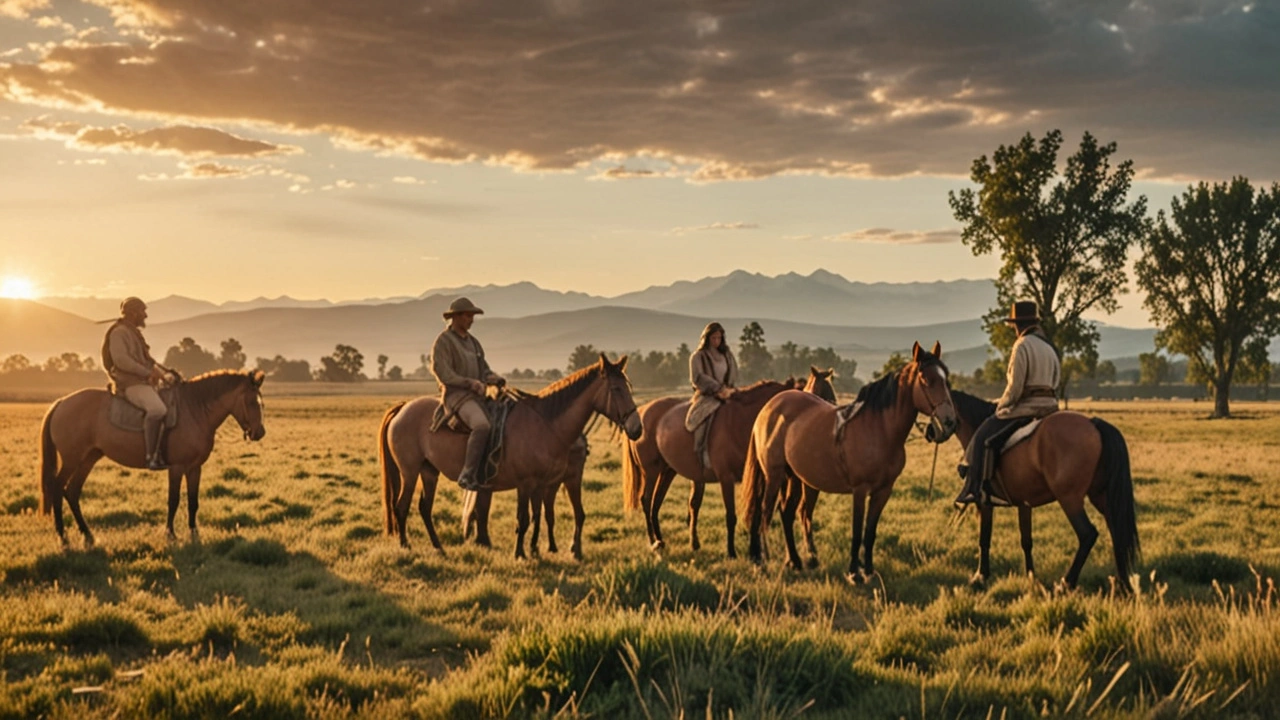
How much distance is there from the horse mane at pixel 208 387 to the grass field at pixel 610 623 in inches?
77.5

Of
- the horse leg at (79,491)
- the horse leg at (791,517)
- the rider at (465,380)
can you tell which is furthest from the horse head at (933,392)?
the horse leg at (79,491)

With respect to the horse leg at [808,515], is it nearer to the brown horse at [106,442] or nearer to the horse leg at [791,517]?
the horse leg at [791,517]

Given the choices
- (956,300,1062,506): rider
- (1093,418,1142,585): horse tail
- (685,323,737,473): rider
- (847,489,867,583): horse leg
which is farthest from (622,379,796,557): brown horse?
(1093,418,1142,585): horse tail

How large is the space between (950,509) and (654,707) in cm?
1259

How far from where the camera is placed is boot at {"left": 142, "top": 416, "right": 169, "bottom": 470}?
12.9 m

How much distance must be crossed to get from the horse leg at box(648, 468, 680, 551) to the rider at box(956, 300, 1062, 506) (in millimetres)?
4595

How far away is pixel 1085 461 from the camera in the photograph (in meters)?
9.82

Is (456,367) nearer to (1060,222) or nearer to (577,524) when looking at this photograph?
(577,524)

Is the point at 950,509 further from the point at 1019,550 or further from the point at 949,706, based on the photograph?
the point at 949,706

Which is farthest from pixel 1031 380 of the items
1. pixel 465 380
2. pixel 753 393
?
pixel 465 380

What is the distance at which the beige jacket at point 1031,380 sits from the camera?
33.8 feet

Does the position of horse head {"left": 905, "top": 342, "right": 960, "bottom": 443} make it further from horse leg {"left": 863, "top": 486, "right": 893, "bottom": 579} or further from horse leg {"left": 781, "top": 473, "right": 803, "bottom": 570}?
horse leg {"left": 781, "top": 473, "right": 803, "bottom": 570}

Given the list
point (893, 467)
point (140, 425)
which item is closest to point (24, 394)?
point (140, 425)

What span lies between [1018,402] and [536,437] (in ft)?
20.2
